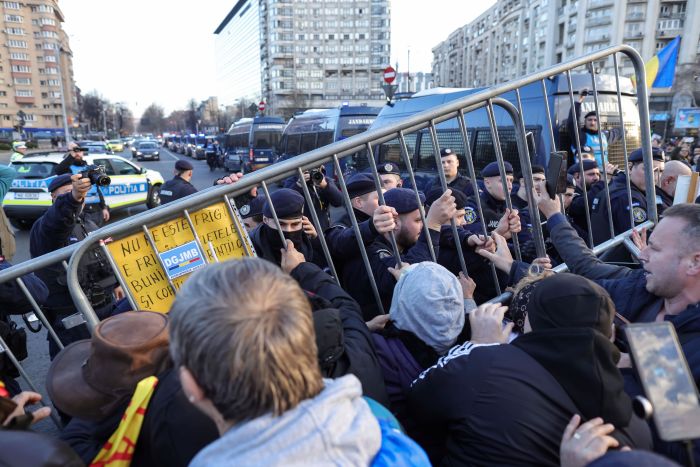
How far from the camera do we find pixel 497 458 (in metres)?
1.31

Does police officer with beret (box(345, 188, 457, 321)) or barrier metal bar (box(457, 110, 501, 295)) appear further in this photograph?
police officer with beret (box(345, 188, 457, 321))

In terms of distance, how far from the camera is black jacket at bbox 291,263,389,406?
5.11 ft

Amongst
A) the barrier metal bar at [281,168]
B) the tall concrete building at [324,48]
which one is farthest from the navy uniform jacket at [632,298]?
the tall concrete building at [324,48]

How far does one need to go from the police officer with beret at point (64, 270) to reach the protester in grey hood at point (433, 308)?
1.42 meters

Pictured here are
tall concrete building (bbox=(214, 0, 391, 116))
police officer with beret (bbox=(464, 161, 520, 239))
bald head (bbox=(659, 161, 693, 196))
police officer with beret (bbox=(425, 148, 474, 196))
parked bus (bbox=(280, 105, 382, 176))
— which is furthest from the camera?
tall concrete building (bbox=(214, 0, 391, 116))

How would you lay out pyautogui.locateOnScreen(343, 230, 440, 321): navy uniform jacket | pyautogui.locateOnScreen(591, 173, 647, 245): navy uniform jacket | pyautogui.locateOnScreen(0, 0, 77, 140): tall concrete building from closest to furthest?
pyautogui.locateOnScreen(343, 230, 440, 321): navy uniform jacket
pyautogui.locateOnScreen(591, 173, 647, 245): navy uniform jacket
pyautogui.locateOnScreen(0, 0, 77, 140): tall concrete building

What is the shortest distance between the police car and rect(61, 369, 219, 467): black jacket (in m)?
8.93

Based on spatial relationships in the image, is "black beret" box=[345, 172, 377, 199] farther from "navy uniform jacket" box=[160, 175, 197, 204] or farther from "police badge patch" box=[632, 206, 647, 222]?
"navy uniform jacket" box=[160, 175, 197, 204]

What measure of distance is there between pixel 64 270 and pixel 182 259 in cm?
106

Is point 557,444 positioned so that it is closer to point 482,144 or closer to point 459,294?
point 459,294

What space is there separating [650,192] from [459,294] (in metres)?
2.20

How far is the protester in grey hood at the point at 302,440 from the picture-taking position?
0.91m

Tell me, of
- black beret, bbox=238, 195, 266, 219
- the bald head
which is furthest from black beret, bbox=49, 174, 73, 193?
the bald head

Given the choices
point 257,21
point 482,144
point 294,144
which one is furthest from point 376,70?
point 482,144
